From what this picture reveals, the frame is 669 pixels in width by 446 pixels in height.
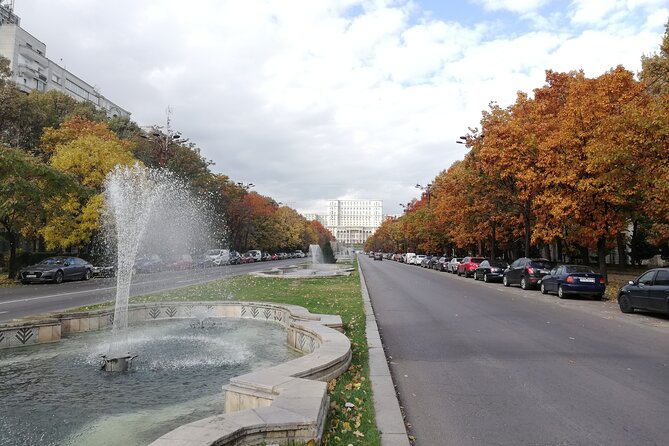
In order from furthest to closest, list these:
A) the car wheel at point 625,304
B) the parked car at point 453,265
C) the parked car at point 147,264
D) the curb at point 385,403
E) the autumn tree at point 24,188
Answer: the parked car at point 453,265 → the parked car at point 147,264 → the autumn tree at point 24,188 → the car wheel at point 625,304 → the curb at point 385,403

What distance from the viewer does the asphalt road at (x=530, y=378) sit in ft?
15.6

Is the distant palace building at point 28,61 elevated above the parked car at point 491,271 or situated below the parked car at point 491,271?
above

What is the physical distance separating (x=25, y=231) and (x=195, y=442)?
102 ft

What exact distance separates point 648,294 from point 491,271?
16.4 meters

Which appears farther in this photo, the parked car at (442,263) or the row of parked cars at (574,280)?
the parked car at (442,263)

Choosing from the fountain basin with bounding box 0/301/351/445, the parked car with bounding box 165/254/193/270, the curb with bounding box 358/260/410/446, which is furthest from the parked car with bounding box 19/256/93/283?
the curb with bounding box 358/260/410/446

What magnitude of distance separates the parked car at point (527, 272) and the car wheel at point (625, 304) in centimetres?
778

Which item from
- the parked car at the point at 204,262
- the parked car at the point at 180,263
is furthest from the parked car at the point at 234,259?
the parked car at the point at 180,263

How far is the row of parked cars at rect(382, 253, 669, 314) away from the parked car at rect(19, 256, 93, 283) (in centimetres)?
2418

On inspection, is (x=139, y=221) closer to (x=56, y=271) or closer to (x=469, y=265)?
(x=56, y=271)

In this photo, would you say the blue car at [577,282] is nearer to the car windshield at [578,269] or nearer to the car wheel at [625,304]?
the car windshield at [578,269]

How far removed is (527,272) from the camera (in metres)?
24.3

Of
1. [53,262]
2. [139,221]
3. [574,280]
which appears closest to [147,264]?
[53,262]

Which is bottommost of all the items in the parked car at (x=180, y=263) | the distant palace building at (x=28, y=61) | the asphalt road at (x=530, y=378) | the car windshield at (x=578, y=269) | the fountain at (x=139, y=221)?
the asphalt road at (x=530, y=378)
